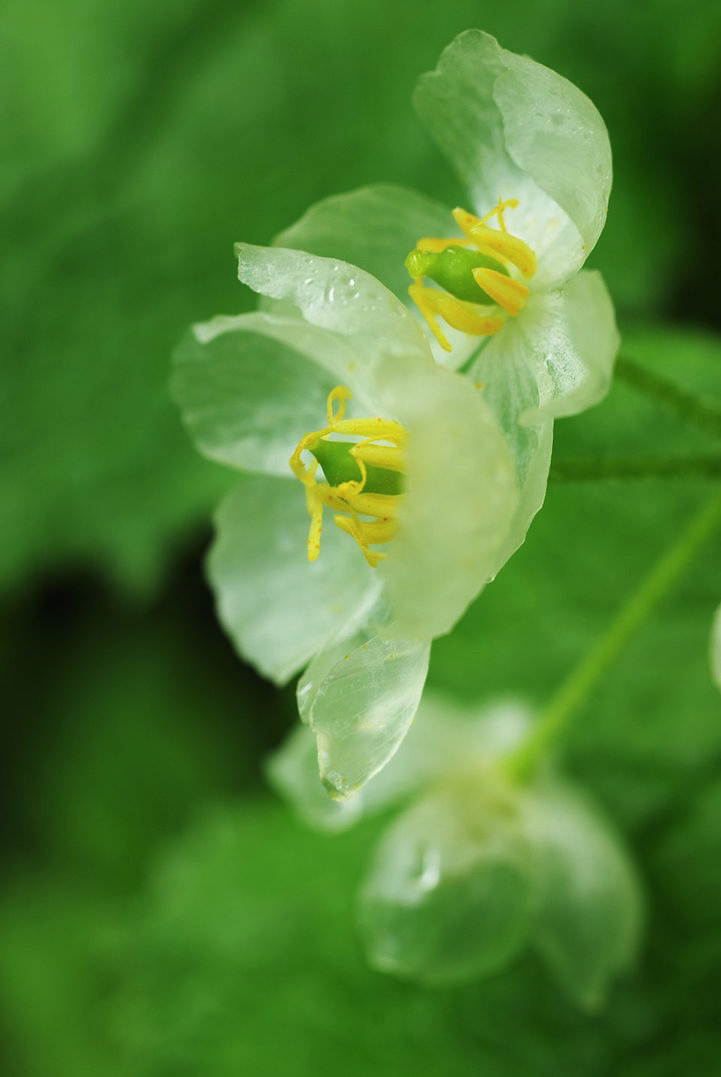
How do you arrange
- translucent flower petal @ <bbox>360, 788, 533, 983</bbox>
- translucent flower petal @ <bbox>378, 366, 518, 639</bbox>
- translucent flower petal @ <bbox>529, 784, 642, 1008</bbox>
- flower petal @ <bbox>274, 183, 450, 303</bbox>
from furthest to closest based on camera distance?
translucent flower petal @ <bbox>529, 784, 642, 1008</bbox>, translucent flower petal @ <bbox>360, 788, 533, 983</bbox>, flower petal @ <bbox>274, 183, 450, 303</bbox>, translucent flower petal @ <bbox>378, 366, 518, 639</bbox>

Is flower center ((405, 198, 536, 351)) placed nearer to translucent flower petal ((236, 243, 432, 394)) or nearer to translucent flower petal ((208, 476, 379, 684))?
translucent flower petal ((236, 243, 432, 394))

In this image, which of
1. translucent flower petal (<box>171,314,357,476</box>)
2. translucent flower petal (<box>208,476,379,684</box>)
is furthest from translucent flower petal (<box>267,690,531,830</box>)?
translucent flower petal (<box>171,314,357,476</box>)

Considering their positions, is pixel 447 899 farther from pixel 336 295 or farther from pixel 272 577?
pixel 336 295

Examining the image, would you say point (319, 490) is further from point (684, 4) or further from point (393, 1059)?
point (684, 4)

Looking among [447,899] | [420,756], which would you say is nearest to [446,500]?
[447,899]

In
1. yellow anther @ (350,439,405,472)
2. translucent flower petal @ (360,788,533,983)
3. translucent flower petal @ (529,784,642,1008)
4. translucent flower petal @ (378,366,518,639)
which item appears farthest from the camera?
translucent flower petal @ (529,784,642,1008)

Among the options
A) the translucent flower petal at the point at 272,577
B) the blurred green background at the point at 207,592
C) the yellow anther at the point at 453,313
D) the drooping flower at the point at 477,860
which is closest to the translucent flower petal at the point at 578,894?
the drooping flower at the point at 477,860

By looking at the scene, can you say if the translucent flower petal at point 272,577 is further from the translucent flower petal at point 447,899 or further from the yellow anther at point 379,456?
the translucent flower petal at point 447,899

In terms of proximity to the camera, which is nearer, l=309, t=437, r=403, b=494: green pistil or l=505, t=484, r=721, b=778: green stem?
l=309, t=437, r=403, b=494: green pistil
